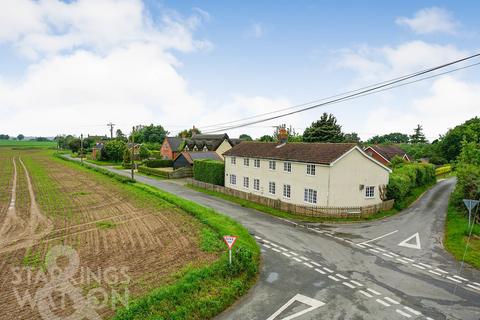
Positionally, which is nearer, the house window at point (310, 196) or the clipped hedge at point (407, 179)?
the house window at point (310, 196)

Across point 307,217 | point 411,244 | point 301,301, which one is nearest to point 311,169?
point 307,217

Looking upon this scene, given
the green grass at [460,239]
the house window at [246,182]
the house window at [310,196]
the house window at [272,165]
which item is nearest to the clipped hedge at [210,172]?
the house window at [246,182]

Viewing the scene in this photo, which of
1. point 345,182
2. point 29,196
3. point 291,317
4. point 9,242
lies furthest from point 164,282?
point 29,196

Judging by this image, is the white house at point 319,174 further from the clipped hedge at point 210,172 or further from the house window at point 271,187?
the clipped hedge at point 210,172

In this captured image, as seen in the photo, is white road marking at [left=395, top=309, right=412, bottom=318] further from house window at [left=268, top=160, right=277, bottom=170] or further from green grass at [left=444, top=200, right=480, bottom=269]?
house window at [left=268, top=160, right=277, bottom=170]

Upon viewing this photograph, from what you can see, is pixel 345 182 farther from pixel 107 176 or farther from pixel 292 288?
pixel 107 176

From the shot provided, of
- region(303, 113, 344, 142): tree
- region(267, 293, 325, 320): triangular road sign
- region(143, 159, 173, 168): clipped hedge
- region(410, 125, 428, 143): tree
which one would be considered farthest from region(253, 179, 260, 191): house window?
region(410, 125, 428, 143): tree
